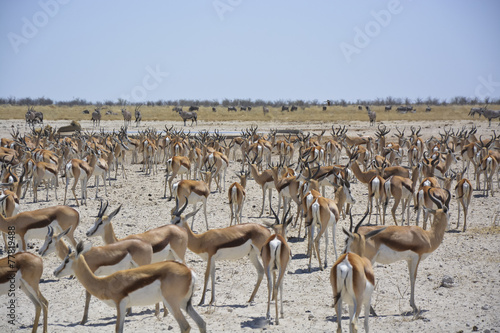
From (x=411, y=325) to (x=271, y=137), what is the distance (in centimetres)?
2159

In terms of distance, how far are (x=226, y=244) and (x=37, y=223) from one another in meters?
3.83

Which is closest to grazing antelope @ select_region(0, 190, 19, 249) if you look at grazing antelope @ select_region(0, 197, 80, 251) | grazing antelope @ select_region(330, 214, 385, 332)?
grazing antelope @ select_region(0, 197, 80, 251)

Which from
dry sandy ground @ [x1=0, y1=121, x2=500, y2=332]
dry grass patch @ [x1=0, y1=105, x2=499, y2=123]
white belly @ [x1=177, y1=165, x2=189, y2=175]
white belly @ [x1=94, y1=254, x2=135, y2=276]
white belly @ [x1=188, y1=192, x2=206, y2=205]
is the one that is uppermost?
dry grass patch @ [x1=0, y1=105, x2=499, y2=123]

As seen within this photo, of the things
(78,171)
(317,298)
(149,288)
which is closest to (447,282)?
(317,298)

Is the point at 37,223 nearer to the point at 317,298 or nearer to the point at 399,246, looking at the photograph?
the point at 317,298

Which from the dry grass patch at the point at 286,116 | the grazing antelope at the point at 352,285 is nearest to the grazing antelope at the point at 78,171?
the grazing antelope at the point at 352,285

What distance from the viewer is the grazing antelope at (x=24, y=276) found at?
7.15 meters

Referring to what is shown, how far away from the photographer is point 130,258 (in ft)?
26.0

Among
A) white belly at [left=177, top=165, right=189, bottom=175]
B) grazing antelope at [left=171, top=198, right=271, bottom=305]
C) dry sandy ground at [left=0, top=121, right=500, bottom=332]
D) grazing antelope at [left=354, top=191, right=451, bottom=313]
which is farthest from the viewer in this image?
white belly at [left=177, top=165, right=189, bottom=175]

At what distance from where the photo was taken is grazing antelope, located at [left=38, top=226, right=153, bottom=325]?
7738 mm

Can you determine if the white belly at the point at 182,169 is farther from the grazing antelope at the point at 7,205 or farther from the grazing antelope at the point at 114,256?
the grazing antelope at the point at 114,256

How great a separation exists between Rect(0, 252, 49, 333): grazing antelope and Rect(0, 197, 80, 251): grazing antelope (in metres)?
2.30

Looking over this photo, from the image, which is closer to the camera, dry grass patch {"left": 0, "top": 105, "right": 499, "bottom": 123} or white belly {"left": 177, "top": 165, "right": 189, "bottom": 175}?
white belly {"left": 177, "top": 165, "right": 189, "bottom": 175}

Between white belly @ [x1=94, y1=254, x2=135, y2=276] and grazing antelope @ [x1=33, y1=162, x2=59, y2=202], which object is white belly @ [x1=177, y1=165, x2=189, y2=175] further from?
white belly @ [x1=94, y1=254, x2=135, y2=276]
